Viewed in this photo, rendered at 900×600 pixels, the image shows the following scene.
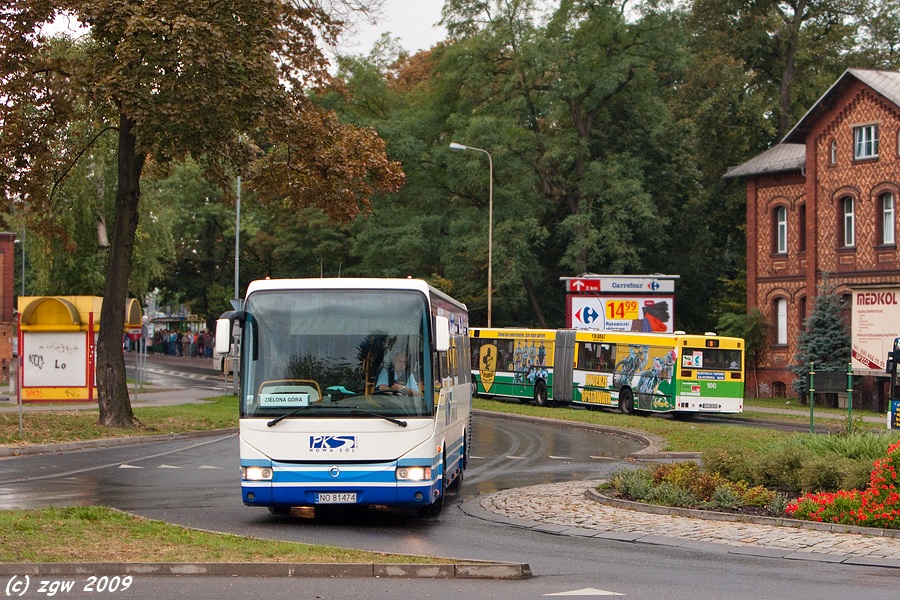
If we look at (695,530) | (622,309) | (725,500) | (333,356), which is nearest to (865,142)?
(622,309)

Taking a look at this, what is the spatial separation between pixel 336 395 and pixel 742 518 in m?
4.84

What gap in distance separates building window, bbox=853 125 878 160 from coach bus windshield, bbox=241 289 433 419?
3763cm

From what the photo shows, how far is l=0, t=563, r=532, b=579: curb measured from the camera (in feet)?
32.7

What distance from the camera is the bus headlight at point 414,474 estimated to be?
1376 cm

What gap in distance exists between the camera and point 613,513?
14797 millimetres

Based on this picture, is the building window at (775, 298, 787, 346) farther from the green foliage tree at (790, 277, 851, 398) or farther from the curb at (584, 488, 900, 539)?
the curb at (584, 488, 900, 539)

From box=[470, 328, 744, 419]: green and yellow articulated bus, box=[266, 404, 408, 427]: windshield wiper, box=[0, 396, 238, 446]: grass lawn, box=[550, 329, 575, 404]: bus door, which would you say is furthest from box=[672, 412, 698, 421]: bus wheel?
box=[266, 404, 408, 427]: windshield wiper

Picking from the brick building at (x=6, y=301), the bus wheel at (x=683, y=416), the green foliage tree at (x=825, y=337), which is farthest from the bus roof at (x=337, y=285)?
the brick building at (x=6, y=301)

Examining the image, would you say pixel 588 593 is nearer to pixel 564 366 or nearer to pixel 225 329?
pixel 225 329

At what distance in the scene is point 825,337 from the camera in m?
47.6

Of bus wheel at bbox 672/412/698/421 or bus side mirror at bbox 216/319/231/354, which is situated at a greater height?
bus side mirror at bbox 216/319/231/354

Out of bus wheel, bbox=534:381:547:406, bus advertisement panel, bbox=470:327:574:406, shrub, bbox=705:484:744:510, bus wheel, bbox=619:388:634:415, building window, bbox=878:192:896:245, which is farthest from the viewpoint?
building window, bbox=878:192:896:245

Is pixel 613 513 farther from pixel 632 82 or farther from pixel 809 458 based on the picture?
pixel 632 82

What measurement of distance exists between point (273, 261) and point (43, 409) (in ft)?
125
